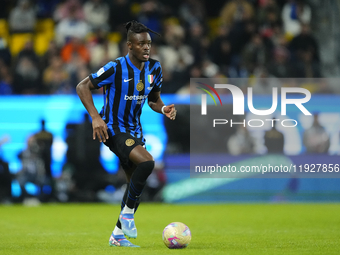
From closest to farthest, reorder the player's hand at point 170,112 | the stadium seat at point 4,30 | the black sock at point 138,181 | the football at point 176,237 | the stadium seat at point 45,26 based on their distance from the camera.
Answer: the football at point 176,237 < the black sock at point 138,181 < the player's hand at point 170,112 < the stadium seat at point 4,30 < the stadium seat at point 45,26

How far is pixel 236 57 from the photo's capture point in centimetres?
1592

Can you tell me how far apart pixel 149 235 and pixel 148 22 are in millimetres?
10170

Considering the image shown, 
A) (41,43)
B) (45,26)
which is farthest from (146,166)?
(45,26)

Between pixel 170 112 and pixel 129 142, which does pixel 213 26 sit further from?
pixel 129 142

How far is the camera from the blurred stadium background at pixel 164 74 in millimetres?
13406

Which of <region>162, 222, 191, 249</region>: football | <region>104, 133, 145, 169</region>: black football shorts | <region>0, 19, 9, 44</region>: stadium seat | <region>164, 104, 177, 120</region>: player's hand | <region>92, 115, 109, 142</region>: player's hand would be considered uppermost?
<region>0, 19, 9, 44</region>: stadium seat

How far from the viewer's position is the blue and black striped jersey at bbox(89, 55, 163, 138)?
630 centimetres

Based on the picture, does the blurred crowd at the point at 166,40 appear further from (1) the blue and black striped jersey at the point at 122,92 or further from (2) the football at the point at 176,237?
(2) the football at the point at 176,237

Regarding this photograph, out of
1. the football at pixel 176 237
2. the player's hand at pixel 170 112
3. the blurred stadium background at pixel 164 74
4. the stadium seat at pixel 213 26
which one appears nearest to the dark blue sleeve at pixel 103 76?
the player's hand at pixel 170 112

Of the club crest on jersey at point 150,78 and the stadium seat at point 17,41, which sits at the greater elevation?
the stadium seat at point 17,41

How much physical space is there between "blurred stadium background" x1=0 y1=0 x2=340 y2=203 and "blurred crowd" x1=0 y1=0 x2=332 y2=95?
37 mm

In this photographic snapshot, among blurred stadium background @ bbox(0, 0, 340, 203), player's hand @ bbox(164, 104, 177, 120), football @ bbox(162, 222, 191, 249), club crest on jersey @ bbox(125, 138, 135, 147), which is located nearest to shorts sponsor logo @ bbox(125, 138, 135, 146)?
club crest on jersey @ bbox(125, 138, 135, 147)

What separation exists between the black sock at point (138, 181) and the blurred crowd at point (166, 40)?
8.41m

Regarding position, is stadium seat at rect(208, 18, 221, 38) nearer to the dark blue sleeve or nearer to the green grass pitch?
the green grass pitch
